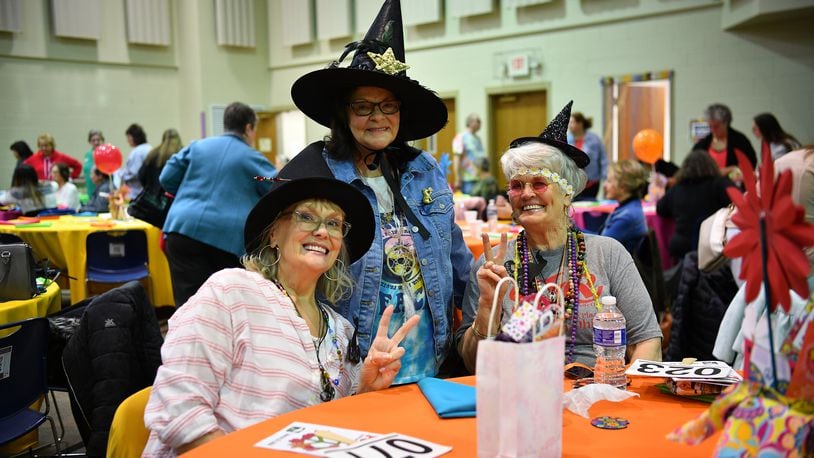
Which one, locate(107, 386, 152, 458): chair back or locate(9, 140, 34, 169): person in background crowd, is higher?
locate(9, 140, 34, 169): person in background crowd

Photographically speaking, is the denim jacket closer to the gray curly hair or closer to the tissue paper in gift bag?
the gray curly hair

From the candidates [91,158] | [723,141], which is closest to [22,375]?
[723,141]

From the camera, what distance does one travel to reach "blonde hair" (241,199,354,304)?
203cm

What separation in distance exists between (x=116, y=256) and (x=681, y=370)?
532 centimetres

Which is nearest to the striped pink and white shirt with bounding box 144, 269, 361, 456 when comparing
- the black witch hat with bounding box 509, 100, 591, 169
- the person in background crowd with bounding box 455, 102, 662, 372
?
the person in background crowd with bounding box 455, 102, 662, 372

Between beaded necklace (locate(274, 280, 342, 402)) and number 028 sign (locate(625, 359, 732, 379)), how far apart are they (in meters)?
0.75

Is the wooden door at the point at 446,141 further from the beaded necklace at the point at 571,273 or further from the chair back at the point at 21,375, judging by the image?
the beaded necklace at the point at 571,273

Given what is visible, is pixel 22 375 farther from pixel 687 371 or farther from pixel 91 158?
pixel 91 158

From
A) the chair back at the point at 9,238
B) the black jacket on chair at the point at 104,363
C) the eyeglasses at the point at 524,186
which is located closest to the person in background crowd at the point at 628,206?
the eyeglasses at the point at 524,186

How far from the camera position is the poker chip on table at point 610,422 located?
5.12 feet

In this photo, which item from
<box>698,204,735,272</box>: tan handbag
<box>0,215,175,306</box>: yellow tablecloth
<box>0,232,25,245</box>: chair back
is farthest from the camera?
<box>0,215,175,306</box>: yellow tablecloth

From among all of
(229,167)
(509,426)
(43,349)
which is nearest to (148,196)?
(229,167)

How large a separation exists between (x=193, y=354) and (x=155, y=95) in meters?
13.7

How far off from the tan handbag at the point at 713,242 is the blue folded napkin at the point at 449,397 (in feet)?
5.75
